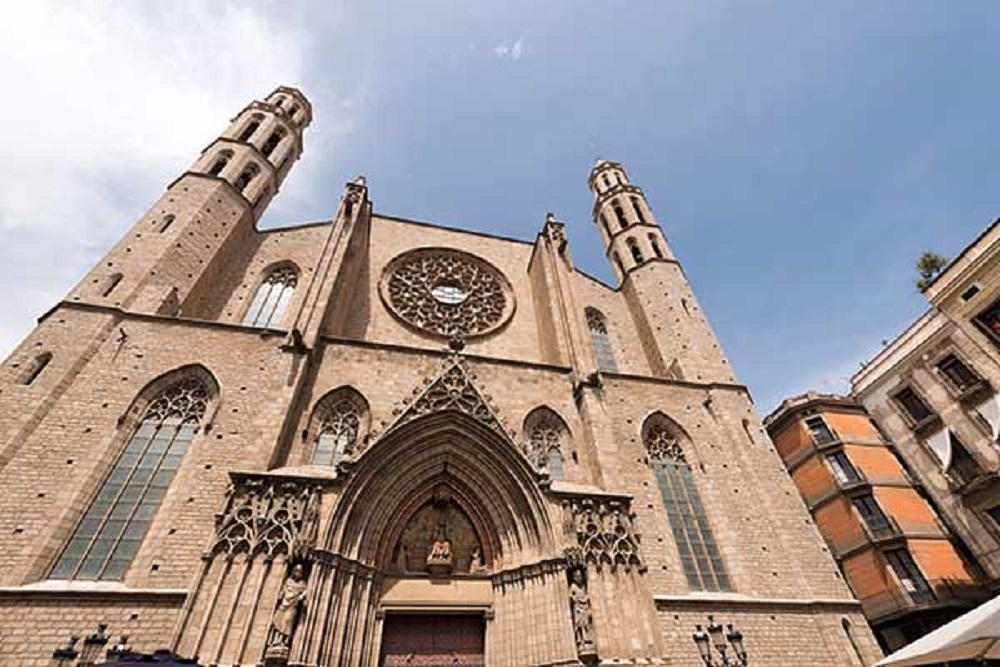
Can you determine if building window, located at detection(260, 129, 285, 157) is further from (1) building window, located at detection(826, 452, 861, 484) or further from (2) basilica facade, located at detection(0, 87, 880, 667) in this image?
(1) building window, located at detection(826, 452, 861, 484)

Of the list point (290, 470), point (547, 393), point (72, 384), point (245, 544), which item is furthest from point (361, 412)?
point (72, 384)

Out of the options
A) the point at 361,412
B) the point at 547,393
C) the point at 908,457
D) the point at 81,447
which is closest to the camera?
the point at 81,447

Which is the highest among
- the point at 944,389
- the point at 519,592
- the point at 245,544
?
the point at 944,389

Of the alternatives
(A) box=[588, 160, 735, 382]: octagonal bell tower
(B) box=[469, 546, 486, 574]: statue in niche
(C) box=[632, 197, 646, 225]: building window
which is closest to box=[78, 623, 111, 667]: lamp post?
(B) box=[469, 546, 486, 574]: statue in niche

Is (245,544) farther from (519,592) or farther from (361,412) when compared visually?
(519,592)

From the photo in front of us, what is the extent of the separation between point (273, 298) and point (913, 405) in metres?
25.0

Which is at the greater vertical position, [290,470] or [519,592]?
[290,470]

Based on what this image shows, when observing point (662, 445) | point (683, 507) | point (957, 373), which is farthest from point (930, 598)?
point (662, 445)

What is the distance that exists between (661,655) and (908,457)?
17.1m

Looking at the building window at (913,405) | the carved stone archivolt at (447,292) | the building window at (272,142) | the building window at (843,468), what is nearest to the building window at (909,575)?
the building window at (843,468)

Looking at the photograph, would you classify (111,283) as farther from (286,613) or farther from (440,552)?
(440,552)

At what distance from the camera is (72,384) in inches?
375

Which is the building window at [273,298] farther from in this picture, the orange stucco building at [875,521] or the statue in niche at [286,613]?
the orange stucco building at [875,521]

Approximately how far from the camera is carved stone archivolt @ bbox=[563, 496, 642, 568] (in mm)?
8953
